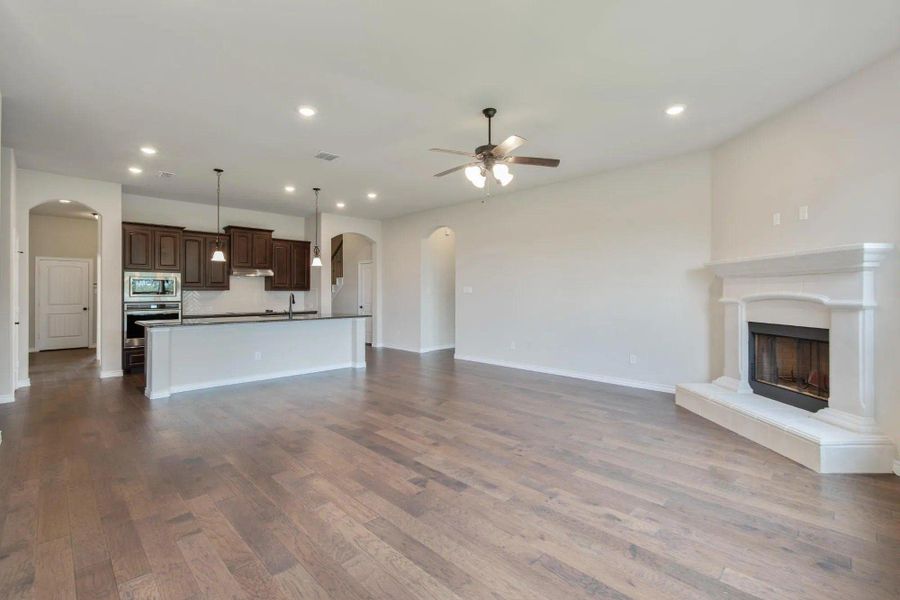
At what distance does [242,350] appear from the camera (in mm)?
5750

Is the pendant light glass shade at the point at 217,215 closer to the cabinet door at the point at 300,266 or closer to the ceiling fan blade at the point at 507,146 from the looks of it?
the cabinet door at the point at 300,266

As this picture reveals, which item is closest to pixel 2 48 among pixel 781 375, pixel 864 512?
pixel 864 512

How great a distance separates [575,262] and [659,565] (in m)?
4.64

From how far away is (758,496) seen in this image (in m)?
2.60

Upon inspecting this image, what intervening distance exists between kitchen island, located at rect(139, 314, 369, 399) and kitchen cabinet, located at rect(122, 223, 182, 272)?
5.80 feet

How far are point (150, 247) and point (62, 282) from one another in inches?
169

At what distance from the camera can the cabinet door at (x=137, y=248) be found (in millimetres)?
6410

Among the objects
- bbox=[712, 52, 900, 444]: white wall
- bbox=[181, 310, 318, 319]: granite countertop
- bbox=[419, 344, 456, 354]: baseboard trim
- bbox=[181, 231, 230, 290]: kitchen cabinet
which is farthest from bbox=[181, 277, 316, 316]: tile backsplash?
bbox=[712, 52, 900, 444]: white wall

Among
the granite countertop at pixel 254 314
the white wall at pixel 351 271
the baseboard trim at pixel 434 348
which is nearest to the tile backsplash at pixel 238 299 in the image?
the granite countertop at pixel 254 314

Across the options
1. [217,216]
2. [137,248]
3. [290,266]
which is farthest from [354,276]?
[137,248]

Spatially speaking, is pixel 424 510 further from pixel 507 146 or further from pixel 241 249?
pixel 241 249

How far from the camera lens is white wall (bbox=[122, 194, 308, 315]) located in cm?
717

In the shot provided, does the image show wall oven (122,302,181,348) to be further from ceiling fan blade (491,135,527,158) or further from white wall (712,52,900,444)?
white wall (712,52,900,444)

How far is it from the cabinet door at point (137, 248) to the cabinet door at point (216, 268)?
90cm
